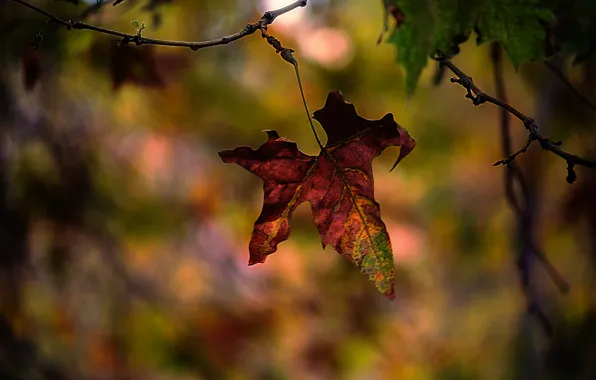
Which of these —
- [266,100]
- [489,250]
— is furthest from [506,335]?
[266,100]

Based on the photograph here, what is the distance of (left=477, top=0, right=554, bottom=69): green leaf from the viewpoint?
2.05 feet

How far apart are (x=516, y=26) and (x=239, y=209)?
1988 mm

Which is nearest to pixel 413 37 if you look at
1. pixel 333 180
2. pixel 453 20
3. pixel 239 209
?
pixel 453 20

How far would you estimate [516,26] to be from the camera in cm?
63

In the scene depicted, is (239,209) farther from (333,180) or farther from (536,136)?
(536,136)

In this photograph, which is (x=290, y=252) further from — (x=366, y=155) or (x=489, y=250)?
(x=366, y=155)

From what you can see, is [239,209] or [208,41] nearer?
[208,41]

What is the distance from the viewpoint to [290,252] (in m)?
2.97

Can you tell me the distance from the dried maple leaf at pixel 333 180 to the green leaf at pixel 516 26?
203 mm

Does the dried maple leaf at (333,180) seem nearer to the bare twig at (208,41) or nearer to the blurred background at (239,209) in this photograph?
the bare twig at (208,41)

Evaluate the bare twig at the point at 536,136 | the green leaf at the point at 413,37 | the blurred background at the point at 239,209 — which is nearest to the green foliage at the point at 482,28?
the green leaf at the point at 413,37

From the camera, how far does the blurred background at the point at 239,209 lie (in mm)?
1540

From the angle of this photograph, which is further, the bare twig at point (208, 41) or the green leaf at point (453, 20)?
the green leaf at point (453, 20)

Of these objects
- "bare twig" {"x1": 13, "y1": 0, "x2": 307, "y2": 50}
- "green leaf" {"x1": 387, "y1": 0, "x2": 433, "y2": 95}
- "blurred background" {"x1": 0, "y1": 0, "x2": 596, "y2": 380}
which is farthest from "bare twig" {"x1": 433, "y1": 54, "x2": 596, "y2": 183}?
"blurred background" {"x1": 0, "y1": 0, "x2": 596, "y2": 380}
